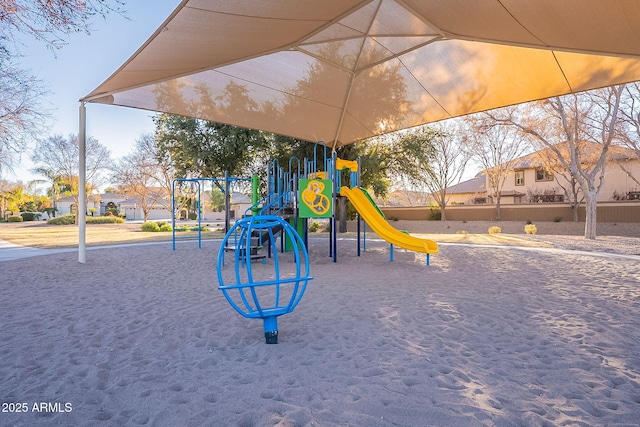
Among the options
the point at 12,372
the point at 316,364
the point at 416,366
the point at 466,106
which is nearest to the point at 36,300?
the point at 12,372

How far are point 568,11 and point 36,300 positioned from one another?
8.53 meters

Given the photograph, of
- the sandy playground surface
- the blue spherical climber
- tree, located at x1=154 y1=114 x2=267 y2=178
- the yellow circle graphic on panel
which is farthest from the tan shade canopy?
tree, located at x1=154 y1=114 x2=267 y2=178

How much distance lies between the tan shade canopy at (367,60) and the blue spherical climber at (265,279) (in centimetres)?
318

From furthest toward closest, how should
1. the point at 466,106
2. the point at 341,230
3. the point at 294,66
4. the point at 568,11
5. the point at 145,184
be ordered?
the point at 145,184 → the point at 341,230 → the point at 466,106 → the point at 294,66 → the point at 568,11

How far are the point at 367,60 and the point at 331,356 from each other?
8.16m

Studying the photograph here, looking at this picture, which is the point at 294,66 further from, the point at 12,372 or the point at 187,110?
the point at 12,372

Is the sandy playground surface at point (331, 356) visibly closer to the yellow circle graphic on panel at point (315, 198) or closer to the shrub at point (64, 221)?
the yellow circle graphic on panel at point (315, 198)

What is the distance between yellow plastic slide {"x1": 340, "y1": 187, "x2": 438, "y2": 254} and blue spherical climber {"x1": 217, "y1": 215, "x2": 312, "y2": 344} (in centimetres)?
230

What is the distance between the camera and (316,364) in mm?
3180

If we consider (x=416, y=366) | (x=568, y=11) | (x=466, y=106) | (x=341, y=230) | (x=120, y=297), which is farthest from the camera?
(x=341, y=230)

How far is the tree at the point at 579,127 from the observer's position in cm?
1565

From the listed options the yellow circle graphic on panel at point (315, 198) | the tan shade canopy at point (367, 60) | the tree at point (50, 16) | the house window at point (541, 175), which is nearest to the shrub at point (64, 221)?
the tan shade canopy at point (367, 60)

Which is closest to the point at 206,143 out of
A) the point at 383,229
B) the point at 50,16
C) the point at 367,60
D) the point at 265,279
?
the point at 367,60

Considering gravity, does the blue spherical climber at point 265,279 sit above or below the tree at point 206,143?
below
